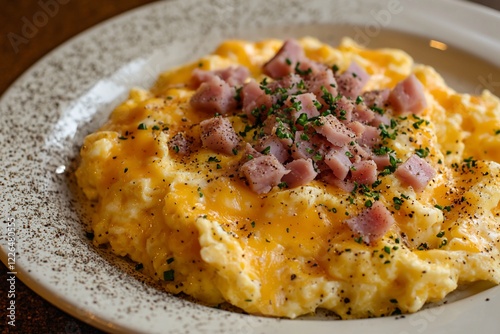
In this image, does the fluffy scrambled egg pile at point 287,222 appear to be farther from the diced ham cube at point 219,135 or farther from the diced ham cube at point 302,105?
the diced ham cube at point 302,105

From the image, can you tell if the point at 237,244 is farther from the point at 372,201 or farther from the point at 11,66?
the point at 11,66

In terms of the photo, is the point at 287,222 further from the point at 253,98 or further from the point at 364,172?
the point at 253,98

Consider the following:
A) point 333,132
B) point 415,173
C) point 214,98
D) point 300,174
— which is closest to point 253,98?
point 214,98

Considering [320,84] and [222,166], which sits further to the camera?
[320,84]

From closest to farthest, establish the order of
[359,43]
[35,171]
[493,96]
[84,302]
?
[84,302] < [35,171] < [493,96] < [359,43]

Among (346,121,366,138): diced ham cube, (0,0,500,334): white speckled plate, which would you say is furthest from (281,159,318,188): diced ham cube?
(0,0,500,334): white speckled plate

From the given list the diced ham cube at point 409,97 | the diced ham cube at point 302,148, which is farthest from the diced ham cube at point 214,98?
the diced ham cube at point 409,97

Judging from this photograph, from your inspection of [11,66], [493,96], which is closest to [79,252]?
[11,66]
